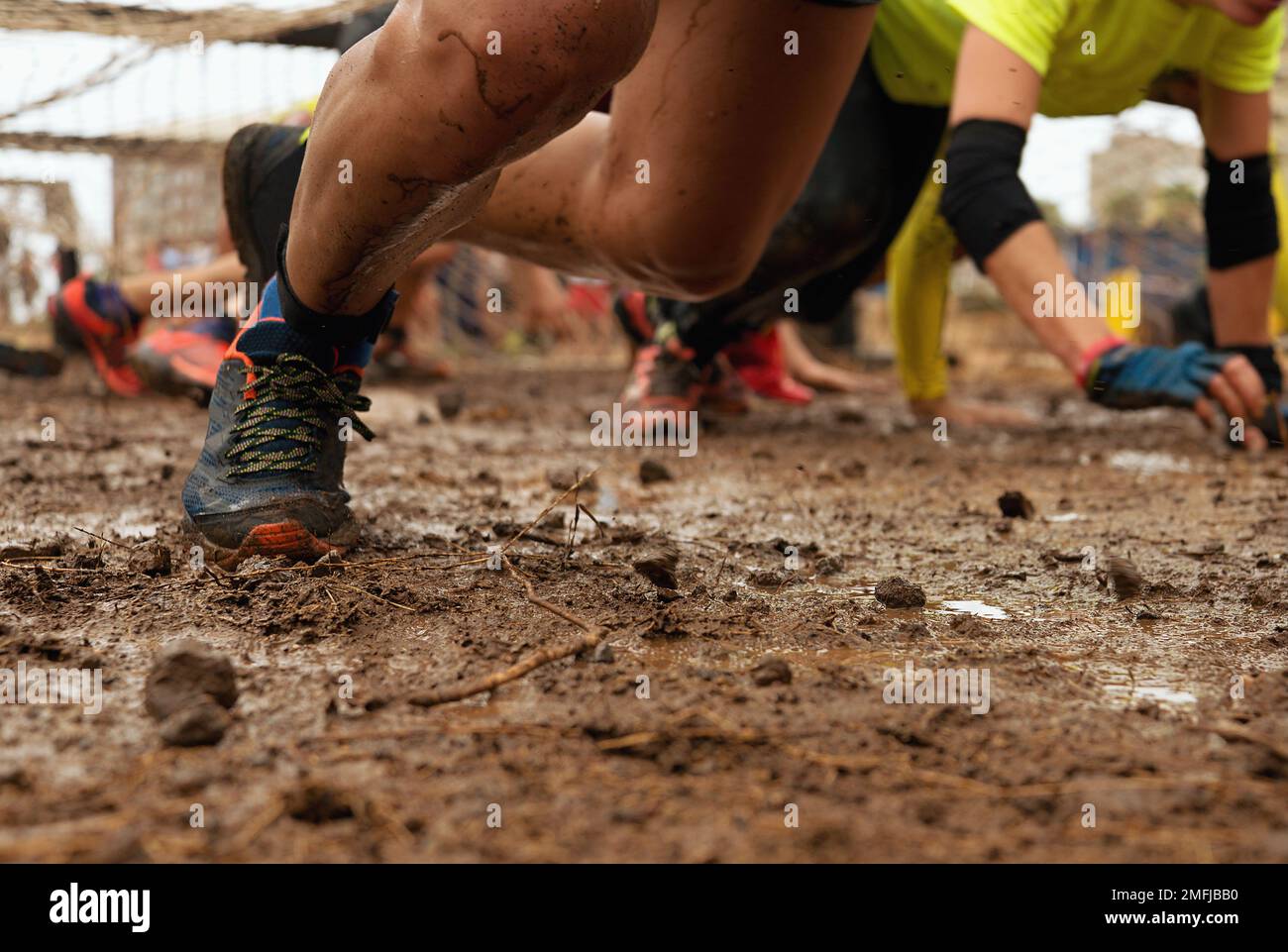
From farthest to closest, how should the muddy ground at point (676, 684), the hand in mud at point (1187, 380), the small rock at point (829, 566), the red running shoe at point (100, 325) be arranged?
the red running shoe at point (100, 325), the hand in mud at point (1187, 380), the small rock at point (829, 566), the muddy ground at point (676, 684)

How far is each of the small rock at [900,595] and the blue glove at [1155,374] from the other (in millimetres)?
1117

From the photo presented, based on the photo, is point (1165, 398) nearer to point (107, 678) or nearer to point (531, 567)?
point (531, 567)

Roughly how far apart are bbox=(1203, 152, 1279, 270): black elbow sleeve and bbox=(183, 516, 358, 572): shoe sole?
2424 millimetres

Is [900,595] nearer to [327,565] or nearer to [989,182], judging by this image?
[327,565]

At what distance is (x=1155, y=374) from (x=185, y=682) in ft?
6.33

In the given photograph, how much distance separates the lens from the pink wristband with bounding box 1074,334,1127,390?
2344mm

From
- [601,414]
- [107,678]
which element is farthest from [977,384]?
[107,678]

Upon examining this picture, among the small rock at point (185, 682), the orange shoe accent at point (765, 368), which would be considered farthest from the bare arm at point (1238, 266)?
the small rock at point (185, 682)

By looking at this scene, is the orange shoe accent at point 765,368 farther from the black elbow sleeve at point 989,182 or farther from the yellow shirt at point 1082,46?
the black elbow sleeve at point 989,182

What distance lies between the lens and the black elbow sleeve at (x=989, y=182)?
7.98ft

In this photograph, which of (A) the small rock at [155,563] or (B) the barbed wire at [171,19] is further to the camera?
(B) the barbed wire at [171,19]

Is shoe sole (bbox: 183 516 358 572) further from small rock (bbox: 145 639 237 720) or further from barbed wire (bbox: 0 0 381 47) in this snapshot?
barbed wire (bbox: 0 0 381 47)

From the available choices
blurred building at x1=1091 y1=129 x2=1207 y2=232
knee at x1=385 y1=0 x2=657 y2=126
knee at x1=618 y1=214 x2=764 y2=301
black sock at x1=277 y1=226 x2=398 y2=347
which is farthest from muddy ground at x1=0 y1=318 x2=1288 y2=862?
blurred building at x1=1091 y1=129 x2=1207 y2=232

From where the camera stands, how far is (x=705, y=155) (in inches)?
63.9
